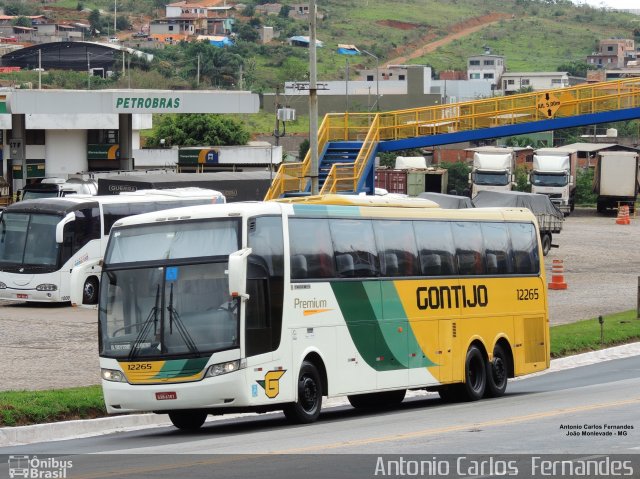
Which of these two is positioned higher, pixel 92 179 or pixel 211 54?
pixel 211 54

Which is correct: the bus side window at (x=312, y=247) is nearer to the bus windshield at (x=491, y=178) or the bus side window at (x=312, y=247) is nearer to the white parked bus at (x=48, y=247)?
the white parked bus at (x=48, y=247)

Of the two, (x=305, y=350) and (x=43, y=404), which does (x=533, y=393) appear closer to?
(x=305, y=350)

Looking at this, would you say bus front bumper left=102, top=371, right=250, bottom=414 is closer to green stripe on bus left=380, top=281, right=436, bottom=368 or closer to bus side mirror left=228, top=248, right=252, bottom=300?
bus side mirror left=228, top=248, right=252, bottom=300

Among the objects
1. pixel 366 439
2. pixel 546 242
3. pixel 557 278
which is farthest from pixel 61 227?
pixel 546 242

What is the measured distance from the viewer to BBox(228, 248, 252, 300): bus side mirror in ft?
53.0

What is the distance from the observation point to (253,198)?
196 feet

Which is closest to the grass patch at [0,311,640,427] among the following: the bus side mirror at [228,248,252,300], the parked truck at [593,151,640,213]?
the bus side mirror at [228,248,252,300]

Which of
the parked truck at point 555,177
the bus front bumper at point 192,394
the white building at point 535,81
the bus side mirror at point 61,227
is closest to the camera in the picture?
the bus front bumper at point 192,394

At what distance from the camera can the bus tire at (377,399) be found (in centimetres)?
2120

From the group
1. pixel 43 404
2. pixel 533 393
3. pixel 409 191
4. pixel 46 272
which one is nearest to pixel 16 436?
pixel 43 404

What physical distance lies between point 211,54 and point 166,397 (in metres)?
147

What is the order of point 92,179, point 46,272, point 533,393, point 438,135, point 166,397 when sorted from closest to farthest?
point 166,397
point 533,393
point 46,272
point 438,135
point 92,179

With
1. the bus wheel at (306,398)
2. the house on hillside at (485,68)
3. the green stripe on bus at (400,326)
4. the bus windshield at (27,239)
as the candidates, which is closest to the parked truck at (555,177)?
the bus windshield at (27,239)

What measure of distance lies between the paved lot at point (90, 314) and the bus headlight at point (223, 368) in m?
5.89
